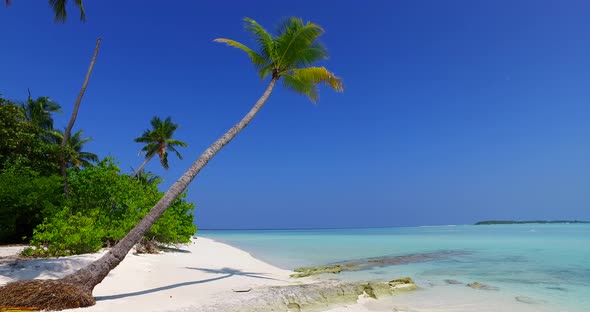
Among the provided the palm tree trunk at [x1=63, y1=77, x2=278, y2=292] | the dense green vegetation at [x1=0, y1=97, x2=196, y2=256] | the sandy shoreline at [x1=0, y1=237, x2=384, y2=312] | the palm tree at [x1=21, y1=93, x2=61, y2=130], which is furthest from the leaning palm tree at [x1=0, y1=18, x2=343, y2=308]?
the palm tree at [x1=21, y1=93, x2=61, y2=130]

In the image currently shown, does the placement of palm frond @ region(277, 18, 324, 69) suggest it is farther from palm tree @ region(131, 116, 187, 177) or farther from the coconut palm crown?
palm tree @ region(131, 116, 187, 177)

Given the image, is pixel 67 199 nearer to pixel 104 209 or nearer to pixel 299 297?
pixel 104 209

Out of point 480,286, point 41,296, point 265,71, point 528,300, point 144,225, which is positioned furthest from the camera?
point 265,71

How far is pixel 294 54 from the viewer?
1130cm

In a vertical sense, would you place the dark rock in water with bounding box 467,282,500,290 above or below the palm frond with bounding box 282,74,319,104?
below

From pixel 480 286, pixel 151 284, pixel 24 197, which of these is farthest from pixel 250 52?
Result: pixel 24 197

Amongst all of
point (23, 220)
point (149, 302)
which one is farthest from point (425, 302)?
point (23, 220)

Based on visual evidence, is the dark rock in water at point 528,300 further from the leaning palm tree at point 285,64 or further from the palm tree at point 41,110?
the palm tree at point 41,110

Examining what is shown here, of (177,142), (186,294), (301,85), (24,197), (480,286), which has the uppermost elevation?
(177,142)

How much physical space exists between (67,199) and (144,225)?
10470 millimetres

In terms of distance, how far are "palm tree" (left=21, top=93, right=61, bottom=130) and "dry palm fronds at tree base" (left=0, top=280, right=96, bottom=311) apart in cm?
2727

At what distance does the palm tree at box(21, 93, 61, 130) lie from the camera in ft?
94.5

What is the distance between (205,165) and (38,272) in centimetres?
458

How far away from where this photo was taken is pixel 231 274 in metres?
11.7
